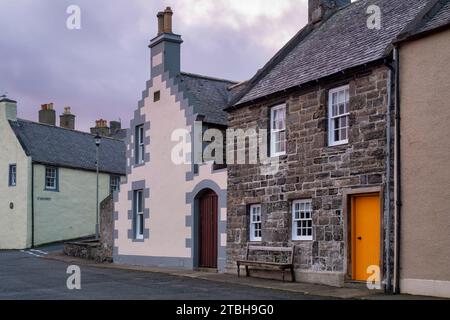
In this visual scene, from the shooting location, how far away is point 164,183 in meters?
23.8

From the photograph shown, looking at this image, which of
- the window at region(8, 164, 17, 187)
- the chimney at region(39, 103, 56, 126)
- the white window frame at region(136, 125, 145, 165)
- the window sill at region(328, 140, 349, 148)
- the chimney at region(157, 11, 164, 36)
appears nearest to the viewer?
the window sill at region(328, 140, 349, 148)

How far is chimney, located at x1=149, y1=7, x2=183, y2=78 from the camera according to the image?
2433 cm

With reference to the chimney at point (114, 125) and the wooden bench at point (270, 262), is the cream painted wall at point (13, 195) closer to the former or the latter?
the chimney at point (114, 125)

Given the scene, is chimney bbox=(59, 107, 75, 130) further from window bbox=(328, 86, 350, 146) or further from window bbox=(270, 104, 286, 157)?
window bbox=(328, 86, 350, 146)

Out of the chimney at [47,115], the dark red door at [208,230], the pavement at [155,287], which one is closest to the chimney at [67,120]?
the chimney at [47,115]

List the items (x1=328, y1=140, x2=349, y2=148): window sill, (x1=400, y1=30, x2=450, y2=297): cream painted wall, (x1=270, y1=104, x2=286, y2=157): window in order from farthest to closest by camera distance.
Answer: (x1=270, y1=104, x2=286, y2=157): window < (x1=328, y1=140, x2=349, y2=148): window sill < (x1=400, y1=30, x2=450, y2=297): cream painted wall

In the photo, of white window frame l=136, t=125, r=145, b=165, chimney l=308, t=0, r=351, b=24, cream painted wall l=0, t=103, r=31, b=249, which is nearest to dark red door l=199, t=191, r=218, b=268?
white window frame l=136, t=125, r=145, b=165

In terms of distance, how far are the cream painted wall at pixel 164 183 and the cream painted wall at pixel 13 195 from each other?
12.2 meters

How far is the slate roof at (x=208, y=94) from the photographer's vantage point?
22.5 meters

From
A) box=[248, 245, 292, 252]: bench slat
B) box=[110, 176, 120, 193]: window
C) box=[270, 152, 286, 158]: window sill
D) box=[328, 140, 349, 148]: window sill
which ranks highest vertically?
box=[328, 140, 349, 148]: window sill

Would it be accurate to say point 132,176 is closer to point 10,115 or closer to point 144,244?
point 144,244

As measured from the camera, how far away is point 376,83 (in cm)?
1526

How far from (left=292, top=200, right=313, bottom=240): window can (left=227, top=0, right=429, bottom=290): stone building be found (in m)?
0.03
